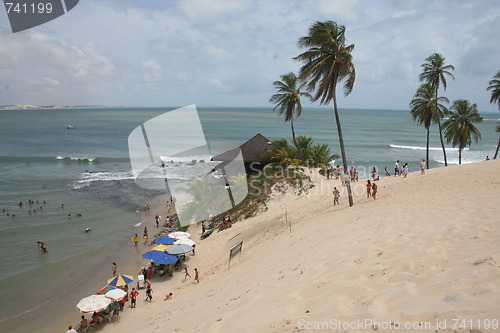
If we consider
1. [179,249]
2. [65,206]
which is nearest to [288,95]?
[179,249]

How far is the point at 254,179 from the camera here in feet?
71.9

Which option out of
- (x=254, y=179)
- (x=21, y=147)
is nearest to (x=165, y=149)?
(x=21, y=147)

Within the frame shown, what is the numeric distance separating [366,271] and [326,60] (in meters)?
9.60

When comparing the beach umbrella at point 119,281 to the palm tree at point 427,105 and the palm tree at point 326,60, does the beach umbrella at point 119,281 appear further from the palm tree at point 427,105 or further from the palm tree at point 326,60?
the palm tree at point 427,105

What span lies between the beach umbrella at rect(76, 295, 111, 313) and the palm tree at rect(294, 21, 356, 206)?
1077cm

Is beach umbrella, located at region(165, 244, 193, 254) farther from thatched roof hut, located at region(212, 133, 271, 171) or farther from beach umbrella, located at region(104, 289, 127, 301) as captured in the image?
thatched roof hut, located at region(212, 133, 271, 171)

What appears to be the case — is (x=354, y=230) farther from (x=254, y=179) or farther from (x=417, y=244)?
(x=254, y=179)

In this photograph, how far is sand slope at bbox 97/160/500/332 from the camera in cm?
426

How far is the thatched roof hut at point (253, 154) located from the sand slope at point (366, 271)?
Answer: 10.2m

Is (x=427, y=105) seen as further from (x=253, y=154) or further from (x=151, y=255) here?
(x=151, y=255)

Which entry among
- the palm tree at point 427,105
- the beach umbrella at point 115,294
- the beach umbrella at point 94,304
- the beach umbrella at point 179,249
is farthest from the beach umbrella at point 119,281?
the palm tree at point 427,105

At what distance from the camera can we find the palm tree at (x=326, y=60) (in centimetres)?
1253

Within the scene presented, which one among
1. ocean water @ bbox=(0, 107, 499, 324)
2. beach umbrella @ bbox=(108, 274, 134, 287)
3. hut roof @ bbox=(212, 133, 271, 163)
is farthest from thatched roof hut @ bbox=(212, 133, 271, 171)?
beach umbrella @ bbox=(108, 274, 134, 287)

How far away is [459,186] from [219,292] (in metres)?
11.8
